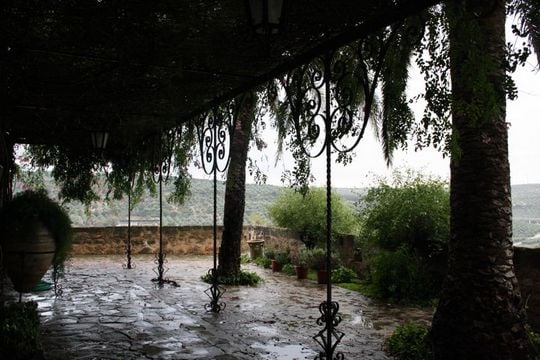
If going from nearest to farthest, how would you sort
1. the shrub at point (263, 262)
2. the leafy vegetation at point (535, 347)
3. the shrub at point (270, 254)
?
1. the leafy vegetation at point (535, 347)
2. the shrub at point (263, 262)
3. the shrub at point (270, 254)

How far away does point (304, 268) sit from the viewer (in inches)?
428

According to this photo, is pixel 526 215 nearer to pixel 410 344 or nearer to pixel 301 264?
pixel 410 344

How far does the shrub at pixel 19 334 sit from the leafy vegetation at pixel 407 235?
18.2 feet

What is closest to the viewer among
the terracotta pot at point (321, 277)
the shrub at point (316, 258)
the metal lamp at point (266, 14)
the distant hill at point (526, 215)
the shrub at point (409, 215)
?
the metal lamp at point (266, 14)

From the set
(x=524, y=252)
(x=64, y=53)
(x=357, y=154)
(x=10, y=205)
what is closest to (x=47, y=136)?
(x=10, y=205)

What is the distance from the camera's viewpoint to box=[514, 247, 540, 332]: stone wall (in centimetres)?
615

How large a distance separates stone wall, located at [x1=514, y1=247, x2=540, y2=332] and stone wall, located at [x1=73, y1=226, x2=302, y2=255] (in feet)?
25.3

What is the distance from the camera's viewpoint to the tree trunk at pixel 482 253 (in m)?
4.59

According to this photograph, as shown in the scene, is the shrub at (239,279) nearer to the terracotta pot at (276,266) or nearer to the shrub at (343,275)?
the shrub at (343,275)

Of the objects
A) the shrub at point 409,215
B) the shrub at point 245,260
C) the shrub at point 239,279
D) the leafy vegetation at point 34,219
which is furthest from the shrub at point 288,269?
the leafy vegetation at point 34,219

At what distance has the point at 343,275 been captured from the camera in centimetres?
1044

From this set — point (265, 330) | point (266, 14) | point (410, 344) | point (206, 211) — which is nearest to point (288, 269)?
point (265, 330)

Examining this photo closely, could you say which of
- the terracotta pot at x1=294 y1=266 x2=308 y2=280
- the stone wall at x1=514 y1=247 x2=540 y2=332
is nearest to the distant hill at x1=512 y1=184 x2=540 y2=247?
the stone wall at x1=514 y1=247 x2=540 y2=332

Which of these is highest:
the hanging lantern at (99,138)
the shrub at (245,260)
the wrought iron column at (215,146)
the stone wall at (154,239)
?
the hanging lantern at (99,138)
